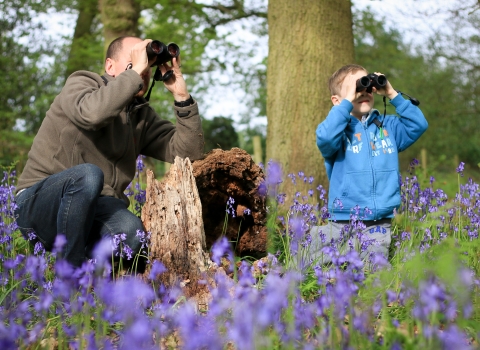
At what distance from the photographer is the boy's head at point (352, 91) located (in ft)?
12.5

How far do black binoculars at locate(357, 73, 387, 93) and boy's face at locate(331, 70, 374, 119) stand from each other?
63mm

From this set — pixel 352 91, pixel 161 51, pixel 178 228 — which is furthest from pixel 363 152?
pixel 161 51

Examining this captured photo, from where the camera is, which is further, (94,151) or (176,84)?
(176,84)

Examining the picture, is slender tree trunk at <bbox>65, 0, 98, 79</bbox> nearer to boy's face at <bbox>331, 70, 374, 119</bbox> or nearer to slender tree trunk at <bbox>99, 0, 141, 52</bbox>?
slender tree trunk at <bbox>99, 0, 141, 52</bbox>

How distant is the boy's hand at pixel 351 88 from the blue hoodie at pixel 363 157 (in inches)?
3.6

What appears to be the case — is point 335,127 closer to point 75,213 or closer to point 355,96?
point 355,96

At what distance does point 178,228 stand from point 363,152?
1541mm

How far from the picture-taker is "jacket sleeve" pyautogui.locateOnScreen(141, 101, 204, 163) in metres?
3.70

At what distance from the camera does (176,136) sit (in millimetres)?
3789

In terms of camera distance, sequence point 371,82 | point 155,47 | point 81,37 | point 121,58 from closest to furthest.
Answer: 1. point 155,47
2. point 121,58
3. point 371,82
4. point 81,37

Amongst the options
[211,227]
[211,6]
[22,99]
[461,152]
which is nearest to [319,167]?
[211,227]

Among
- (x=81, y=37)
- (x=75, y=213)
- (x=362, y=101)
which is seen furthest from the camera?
(x=81, y=37)

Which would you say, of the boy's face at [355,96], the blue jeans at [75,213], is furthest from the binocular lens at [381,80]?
the blue jeans at [75,213]

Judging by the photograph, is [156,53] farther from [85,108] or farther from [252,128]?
[252,128]
